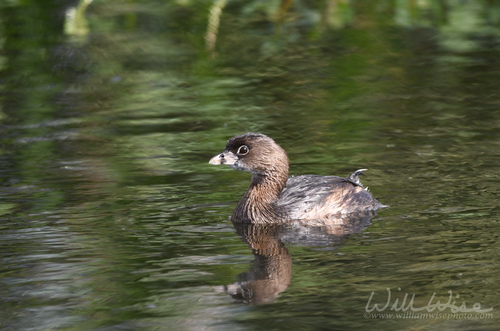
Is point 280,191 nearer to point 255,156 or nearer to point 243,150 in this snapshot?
point 255,156

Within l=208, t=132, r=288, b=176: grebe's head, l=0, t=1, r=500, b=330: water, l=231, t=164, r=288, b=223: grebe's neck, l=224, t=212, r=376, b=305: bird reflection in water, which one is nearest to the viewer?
l=0, t=1, r=500, b=330: water

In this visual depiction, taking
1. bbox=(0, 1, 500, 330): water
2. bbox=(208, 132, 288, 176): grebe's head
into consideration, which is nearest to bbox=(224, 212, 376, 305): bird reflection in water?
bbox=(0, 1, 500, 330): water

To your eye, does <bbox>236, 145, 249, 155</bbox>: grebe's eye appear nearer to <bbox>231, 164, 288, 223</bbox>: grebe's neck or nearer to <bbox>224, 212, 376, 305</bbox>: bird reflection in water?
<bbox>231, 164, 288, 223</bbox>: grebe's neck

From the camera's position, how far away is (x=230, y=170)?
34.9ft

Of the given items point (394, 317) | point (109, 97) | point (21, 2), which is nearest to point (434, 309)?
point (394, 317)

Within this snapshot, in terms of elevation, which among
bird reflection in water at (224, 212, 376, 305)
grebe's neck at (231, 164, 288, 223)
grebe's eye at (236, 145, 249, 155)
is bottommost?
bird reflection in water at (224, 212, 376, 305)

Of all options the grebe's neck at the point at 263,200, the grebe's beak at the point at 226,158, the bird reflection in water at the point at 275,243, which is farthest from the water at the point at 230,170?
the grebe's beak at the point at 226,158

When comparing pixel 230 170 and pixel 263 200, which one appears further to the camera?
pixel 230 170

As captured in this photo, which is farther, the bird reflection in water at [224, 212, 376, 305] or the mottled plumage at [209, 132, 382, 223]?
the mottled plumage at [209, 132, 382, 223]

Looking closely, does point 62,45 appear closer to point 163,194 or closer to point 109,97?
point 109,97

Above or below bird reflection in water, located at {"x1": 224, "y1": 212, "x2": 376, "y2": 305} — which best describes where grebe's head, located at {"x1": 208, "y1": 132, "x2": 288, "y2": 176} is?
above

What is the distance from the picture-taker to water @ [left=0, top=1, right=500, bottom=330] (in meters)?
6.52

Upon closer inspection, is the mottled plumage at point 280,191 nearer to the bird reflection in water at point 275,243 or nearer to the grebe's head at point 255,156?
the grebe's head at point 255,156

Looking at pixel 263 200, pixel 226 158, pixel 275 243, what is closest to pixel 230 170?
pixel 226 158
